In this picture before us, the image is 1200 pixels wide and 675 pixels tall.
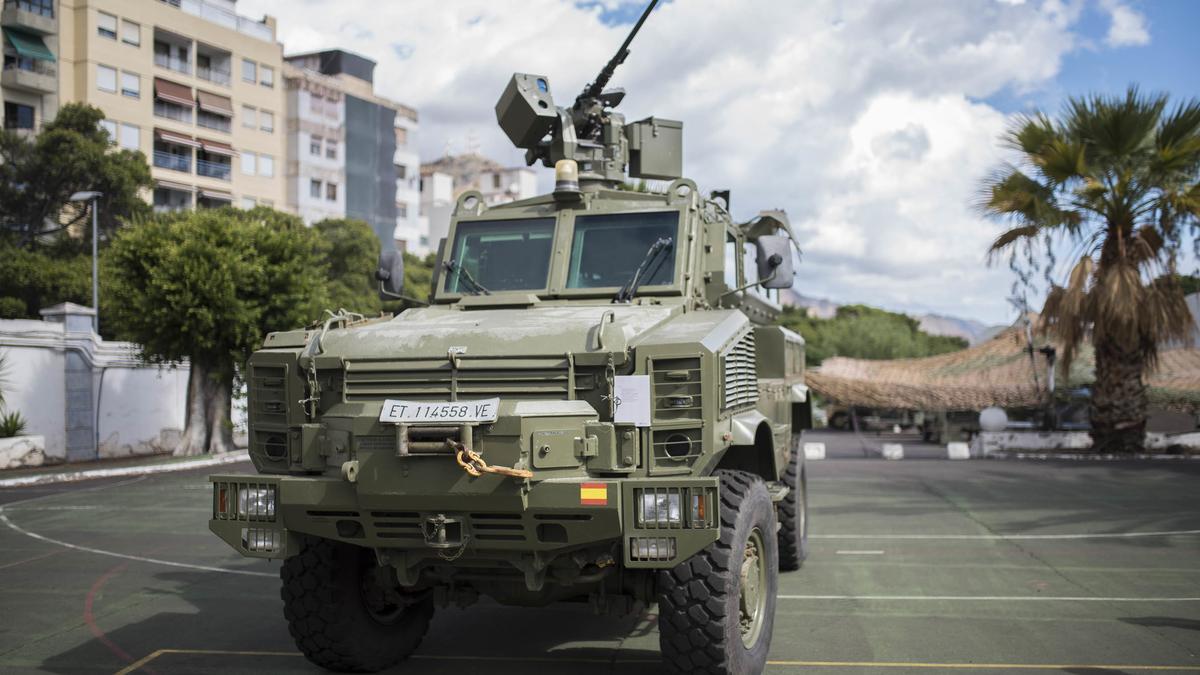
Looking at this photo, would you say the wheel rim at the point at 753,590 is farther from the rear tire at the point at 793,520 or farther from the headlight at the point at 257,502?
the rear tire at the point at 793,520

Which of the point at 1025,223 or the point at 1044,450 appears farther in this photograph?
the point at 1044,450

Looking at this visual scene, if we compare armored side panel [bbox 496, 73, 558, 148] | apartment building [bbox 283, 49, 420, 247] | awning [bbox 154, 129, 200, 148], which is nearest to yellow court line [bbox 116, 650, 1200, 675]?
armored side panel [bbox 496, 73, 558, 148]

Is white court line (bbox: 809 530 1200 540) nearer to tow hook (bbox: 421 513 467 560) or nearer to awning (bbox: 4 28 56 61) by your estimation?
tow hook (bbox: 421 513 467 560)

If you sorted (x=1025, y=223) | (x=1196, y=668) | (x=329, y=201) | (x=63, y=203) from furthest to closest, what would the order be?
(x=329, y=201)
(x=63, y=203)
(x=1025, y=223)
(x=1196, y=668)

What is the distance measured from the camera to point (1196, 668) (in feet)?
20.1

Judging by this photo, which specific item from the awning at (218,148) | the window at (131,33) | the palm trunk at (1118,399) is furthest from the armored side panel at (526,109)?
the awning at (218,148)

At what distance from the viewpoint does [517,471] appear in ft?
16.9

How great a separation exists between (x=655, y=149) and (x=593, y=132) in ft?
1.84

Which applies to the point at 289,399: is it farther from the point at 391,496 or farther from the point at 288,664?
the point at 288,664

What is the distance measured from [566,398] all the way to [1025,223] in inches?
686

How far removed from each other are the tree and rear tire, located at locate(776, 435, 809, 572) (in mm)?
14794

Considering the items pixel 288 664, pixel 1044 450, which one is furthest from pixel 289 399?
pixel 1044 450

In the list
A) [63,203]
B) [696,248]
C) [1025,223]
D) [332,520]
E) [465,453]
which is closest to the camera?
[465,453]

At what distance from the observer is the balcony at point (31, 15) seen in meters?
42.8
